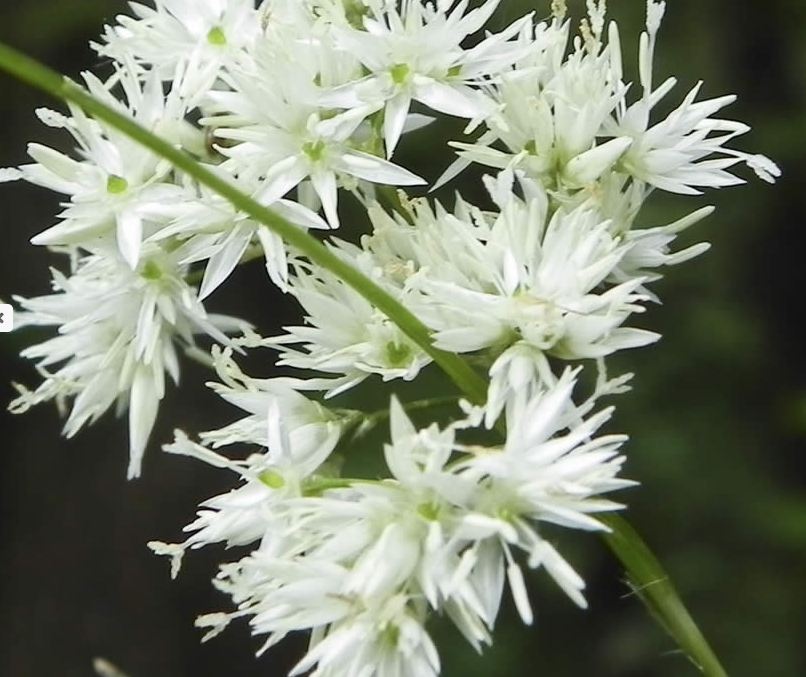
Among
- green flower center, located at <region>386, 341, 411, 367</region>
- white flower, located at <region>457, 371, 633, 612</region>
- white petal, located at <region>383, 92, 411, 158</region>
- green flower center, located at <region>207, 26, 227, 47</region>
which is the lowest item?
white flower, located at <region>457, 371, 633, 612</region>

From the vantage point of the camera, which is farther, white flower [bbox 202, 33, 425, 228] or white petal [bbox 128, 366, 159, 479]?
white petal [bbox 128, 366, 159, 479]

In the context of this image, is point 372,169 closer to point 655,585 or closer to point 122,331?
point 122,331

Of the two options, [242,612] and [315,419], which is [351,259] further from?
[242,612]

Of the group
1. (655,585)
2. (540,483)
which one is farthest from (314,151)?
(655,585)

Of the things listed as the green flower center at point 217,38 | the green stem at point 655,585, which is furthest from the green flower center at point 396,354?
the green flower center at point 217,38

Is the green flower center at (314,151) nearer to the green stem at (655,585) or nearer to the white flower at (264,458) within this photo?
the white flower at (264,458)

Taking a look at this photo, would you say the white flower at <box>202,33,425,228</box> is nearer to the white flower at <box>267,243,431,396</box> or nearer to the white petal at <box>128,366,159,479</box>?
the white flower at <box>267,243,431,396</box>

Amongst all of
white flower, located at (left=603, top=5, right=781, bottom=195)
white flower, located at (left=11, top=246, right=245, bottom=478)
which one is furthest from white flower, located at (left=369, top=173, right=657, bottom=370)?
white flower, located at (left=11, top=246, right=245, bottom=478)
